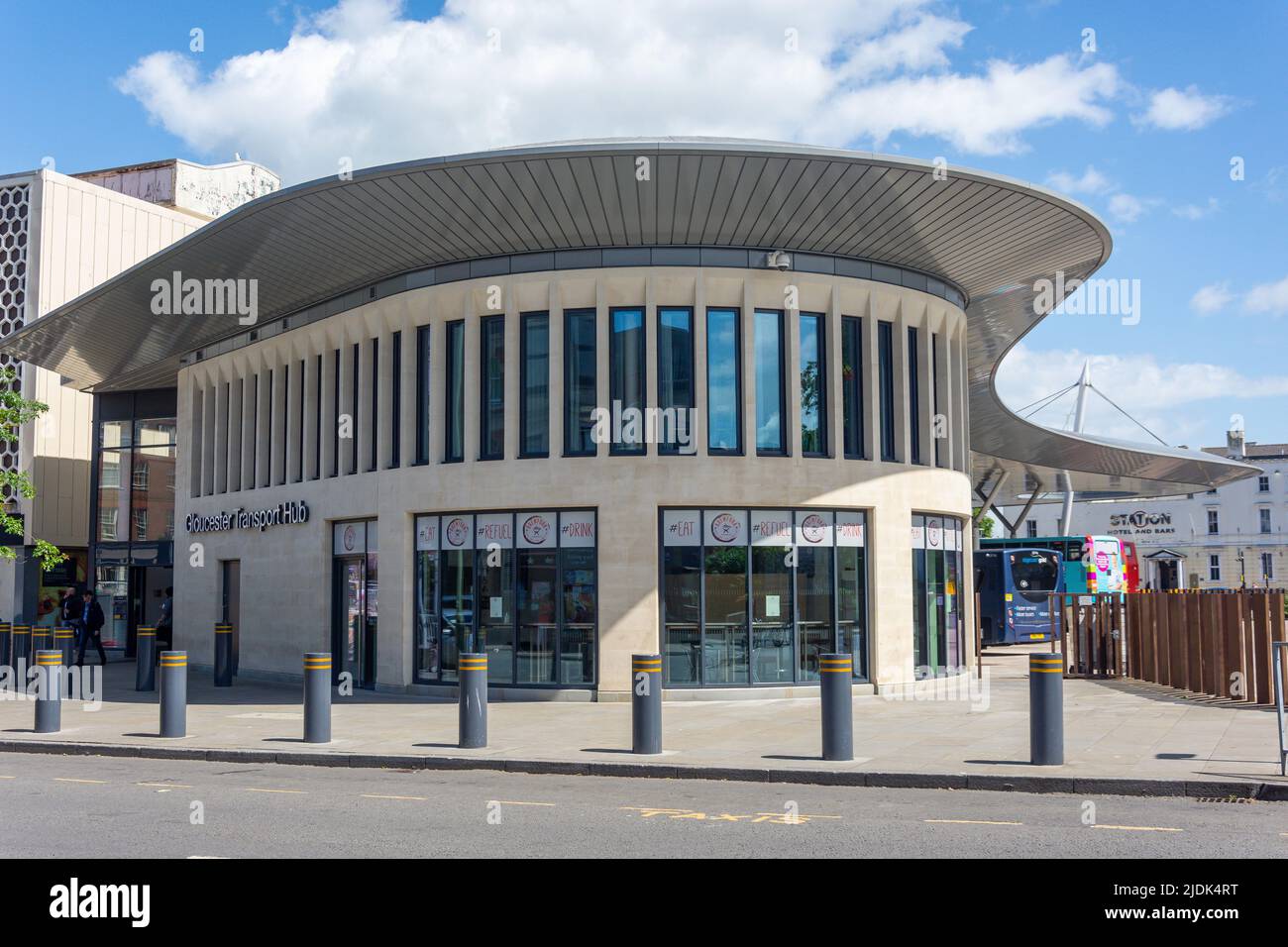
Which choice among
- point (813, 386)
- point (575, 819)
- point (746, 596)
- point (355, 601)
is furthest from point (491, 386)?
point (575, 819)

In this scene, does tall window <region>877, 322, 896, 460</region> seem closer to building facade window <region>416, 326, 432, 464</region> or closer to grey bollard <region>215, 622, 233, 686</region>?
building facade window <region>416, 326, 432, 464</region>

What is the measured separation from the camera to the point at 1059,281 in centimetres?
2336

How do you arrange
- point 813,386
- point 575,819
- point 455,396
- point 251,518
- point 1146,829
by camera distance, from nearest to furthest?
point 1146,829 < point 575,819 < point 813,386 < point 455,396 < point 251,518

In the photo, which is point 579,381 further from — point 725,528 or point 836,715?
point 836,715

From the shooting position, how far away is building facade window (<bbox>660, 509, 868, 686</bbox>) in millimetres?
19562

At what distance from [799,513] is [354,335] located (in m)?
9.02

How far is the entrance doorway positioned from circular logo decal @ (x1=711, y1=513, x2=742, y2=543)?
6365mm

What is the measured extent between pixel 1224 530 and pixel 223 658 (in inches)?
3847

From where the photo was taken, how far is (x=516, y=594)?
20109 millimetres

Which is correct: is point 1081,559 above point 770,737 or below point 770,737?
above

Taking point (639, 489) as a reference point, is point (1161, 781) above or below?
below

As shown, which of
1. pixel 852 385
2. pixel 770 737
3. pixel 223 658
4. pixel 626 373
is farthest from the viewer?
pixel 223 658
